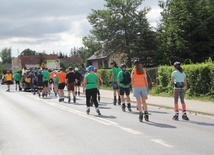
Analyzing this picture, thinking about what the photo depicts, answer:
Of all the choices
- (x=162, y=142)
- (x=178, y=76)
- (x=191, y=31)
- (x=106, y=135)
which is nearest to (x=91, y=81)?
(x=178, y=76)

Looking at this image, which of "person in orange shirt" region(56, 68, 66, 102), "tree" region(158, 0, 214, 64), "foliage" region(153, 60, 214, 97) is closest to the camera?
"foliage" region(153, 60, 214, 97)

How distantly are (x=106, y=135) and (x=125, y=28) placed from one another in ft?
110

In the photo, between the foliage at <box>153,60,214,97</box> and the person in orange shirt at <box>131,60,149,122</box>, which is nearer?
the person in orange shirt at <box>131,60,149,122</box>

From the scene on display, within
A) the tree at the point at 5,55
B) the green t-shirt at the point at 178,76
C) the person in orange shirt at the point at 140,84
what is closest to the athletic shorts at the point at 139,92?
the person in orange shirt at the point at 140,84

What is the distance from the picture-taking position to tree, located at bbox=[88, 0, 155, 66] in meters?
41.5

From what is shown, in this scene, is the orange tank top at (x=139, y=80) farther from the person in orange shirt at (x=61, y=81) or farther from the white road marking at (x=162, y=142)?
the person in orange shirt at (x=61, y=81)

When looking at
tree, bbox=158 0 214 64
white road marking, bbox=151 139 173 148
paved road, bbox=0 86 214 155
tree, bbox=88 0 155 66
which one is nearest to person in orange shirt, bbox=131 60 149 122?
paved road, bbox=0 86 214 155

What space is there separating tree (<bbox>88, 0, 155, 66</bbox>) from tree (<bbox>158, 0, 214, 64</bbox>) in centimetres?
791

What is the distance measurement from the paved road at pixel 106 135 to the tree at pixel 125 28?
28.9m

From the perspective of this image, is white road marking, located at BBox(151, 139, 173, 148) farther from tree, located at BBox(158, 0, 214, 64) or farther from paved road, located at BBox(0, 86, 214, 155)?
tree, located at BBox(158, 0, 214, 64)

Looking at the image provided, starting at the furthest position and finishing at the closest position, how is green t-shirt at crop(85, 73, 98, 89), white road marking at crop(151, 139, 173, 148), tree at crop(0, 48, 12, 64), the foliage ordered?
tree at crop(0, 48, 12, 64), the foliage, green t-shirt at crop(85, 73, 98, 89), white road marking at crop(151, 139, 173, 148)

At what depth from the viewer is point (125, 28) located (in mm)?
41906

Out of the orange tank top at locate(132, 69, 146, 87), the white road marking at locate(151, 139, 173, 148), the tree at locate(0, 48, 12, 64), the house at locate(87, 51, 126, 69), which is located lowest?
the white road marking at locate(151, 139, 173, 148)

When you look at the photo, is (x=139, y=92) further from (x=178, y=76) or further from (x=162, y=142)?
(x=162, y=142)
